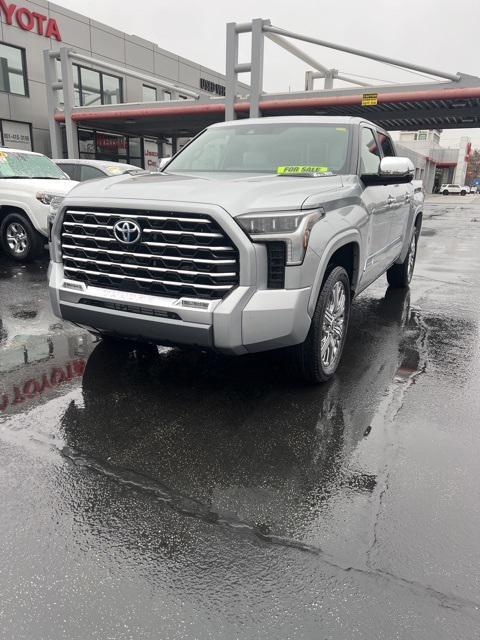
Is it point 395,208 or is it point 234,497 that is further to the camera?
point 395,208

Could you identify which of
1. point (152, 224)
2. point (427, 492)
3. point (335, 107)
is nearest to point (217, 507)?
point (427, 492)

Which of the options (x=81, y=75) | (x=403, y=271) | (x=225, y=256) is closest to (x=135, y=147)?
(x=81, y=75)

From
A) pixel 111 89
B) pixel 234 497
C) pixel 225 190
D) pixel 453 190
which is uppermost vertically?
pixel 111 89

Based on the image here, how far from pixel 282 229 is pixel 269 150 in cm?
178

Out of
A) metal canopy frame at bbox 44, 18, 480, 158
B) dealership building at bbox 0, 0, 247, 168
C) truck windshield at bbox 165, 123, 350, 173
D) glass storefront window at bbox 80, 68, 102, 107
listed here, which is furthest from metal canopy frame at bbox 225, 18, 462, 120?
truck windshield at bbox 165, 123, 350, 173

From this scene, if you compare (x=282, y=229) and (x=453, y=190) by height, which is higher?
(x=282, y=229)

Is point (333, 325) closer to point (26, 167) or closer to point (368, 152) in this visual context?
point (368, 152)

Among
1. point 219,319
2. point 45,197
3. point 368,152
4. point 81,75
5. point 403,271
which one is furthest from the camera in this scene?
point 81,75

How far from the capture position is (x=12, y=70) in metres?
22.2

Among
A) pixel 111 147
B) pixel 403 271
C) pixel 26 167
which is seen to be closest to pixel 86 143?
pixel 111 147

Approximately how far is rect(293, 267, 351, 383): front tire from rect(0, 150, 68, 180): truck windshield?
23.3 feet

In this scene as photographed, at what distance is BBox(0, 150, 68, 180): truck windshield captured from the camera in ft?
29.3

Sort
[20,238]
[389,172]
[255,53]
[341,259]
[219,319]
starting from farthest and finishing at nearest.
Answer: [255,53], [20,238], [389,172], [341,259], [219,319]

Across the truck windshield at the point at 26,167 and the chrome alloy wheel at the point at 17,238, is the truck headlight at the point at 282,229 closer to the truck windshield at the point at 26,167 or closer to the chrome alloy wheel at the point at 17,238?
the chrome alloy wheel at the point at 17,238
